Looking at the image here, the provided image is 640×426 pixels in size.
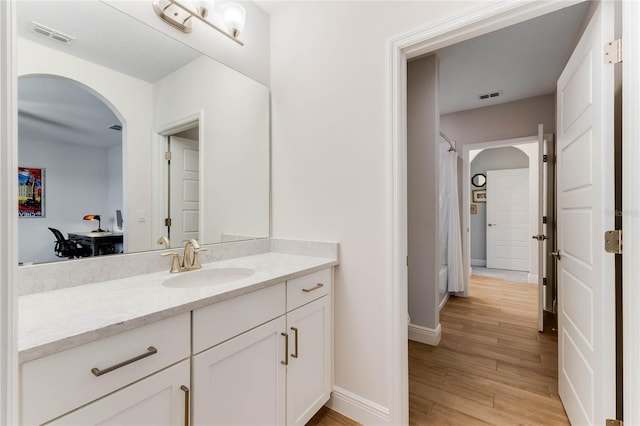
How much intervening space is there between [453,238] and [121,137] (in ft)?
12.5

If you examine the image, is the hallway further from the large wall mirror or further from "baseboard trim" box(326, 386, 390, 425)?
the large wall mirror

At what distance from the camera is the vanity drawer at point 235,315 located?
1.01m

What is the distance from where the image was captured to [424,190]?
106 inches

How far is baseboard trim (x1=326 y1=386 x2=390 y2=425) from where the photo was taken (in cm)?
154

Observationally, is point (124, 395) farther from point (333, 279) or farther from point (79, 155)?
point (333, 279)

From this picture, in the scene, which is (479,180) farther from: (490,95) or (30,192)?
(30,192)

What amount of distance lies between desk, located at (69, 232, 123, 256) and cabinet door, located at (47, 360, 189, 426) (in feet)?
2.26

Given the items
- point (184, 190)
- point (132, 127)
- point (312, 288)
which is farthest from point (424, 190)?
point (132, 127)

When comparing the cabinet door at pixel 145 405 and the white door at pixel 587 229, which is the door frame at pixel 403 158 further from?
the cabinet door at pixel 145 405

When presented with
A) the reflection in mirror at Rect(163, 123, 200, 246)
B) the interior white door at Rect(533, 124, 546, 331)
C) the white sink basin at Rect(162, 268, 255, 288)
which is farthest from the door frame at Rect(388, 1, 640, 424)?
the interior white door at Rect(533, 124, 546, 331)

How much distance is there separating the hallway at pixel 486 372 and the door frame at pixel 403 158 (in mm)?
433

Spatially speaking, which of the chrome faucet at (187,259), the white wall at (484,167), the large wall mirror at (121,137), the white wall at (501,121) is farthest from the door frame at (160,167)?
the white wall at (484,167)

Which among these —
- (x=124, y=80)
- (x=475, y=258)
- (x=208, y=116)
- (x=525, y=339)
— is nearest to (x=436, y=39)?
(x=208, y=116)

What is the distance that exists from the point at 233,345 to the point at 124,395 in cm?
38
